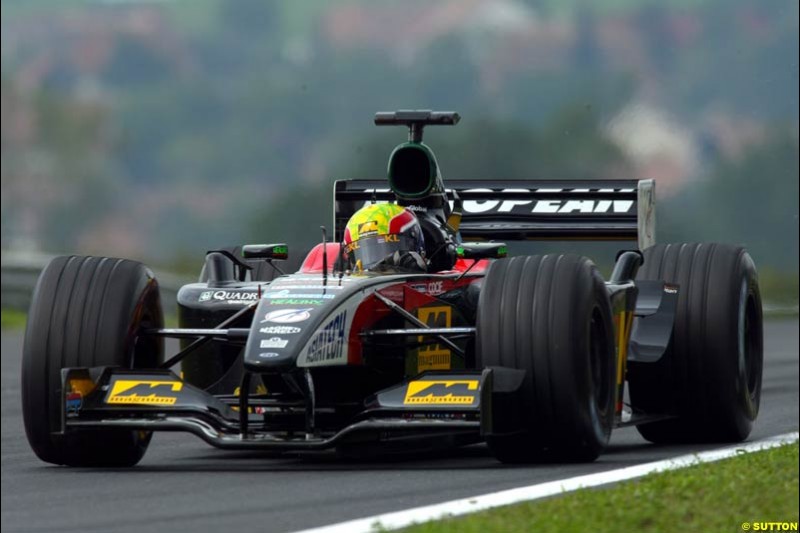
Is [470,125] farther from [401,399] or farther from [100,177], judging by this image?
[401,399]

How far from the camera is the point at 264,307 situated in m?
9.74

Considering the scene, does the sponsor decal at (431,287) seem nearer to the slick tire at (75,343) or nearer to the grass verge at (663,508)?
the slick tire at (75,343)

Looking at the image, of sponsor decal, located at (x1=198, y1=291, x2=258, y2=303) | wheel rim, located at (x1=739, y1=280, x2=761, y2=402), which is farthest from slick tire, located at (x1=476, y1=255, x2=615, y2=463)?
wheel rim, located at (x1=739, y1=280, x2=761, y2=402)

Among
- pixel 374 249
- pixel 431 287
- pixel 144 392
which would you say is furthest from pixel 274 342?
pixel 374 249

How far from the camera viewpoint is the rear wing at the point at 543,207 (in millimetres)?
12578

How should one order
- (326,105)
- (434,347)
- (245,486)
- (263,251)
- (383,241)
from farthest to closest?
(326,105), (263,251), (383,241), (434,347), (245,486)

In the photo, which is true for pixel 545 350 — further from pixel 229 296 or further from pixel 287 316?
pixel 229 296

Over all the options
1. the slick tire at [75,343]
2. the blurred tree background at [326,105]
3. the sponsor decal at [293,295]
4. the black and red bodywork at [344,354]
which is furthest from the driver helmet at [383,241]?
the blurred tree background at [326,105]

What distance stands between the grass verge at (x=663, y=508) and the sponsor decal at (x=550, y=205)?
4.39 m

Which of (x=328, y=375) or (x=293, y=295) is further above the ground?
(x=293, y=295)

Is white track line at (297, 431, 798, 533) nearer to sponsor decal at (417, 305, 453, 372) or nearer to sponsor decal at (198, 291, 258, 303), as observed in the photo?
sponsor decal at (417, 305, 453, 372)

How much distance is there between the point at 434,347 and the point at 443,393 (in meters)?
0.94

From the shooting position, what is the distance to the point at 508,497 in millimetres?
8195

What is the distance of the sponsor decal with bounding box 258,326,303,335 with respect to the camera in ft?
31.1
